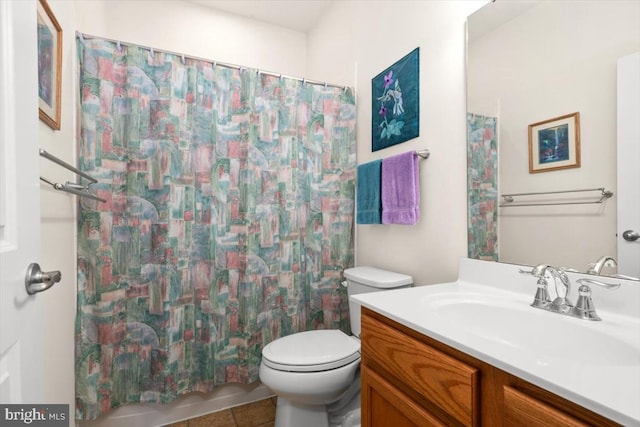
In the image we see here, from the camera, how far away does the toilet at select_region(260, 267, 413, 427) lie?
126 centimetres

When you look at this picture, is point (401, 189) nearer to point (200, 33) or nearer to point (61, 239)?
point (61, 239)

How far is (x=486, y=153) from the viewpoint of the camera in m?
1.20

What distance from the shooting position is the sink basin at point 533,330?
2.22 feet

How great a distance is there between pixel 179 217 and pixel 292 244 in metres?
0.64

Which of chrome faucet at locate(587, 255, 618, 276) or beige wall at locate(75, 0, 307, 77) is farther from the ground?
beige wall at locate(75, 0, 307, 77)

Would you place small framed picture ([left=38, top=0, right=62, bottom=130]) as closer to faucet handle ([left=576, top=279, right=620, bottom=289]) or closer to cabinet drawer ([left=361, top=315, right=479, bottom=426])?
cabinet drawer ([left=361, top=315, right=479, bottom=426])

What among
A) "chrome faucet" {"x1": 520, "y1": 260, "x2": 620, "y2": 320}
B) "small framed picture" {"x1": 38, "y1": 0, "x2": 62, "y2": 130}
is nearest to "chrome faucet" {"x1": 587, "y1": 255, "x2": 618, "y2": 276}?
"chrome faucet" {"x1": 520, "y1": 260, "x2": 620, "y2": 320}

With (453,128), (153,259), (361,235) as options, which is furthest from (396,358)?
(153,259)

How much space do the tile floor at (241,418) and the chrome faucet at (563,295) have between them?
1.44 m

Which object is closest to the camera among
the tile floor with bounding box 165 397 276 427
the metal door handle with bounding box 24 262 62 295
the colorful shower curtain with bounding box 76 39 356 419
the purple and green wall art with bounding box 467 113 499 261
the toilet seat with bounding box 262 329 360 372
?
the metal door handle with bounding box 24 262 62 295

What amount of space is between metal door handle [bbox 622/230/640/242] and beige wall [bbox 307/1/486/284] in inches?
19.7

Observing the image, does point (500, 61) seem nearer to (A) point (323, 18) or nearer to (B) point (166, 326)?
(A) point (323, 18)

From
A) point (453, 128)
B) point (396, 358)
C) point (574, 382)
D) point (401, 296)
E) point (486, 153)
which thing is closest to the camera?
point (574, 382)

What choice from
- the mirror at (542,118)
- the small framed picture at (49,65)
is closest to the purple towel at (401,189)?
the mirror at (542,118)
